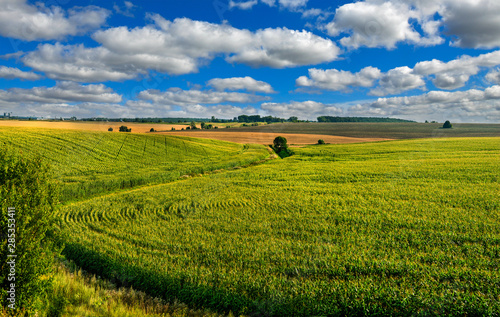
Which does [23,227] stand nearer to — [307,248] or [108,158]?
[307,248]

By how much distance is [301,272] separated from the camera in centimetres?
926

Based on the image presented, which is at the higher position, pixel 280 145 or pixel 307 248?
pixel 280 145

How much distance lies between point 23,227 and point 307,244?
33.3 ft

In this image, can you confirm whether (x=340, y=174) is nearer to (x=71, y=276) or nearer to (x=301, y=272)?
(x=301, y=272)

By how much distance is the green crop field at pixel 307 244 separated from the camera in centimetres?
790

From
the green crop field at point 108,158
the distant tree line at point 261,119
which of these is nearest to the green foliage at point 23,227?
the green crop field at point 108,158

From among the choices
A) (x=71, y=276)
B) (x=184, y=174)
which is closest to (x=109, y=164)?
(x=184, y=174)

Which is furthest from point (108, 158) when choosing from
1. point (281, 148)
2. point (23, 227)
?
point (281, 148)

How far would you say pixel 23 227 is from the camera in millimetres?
6500

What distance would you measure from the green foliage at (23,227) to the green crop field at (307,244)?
3.11 meters

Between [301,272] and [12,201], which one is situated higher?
[12,201]

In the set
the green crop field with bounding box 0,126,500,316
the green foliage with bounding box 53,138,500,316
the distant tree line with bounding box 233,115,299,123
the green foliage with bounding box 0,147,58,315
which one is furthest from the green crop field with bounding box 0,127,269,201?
the distant tree line with bounding box 233,115,299,123

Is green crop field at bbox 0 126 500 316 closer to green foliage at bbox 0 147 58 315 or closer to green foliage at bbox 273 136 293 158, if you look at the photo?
green foliage at bbox 0 147 58 315

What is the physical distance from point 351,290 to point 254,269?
3.38 meters
